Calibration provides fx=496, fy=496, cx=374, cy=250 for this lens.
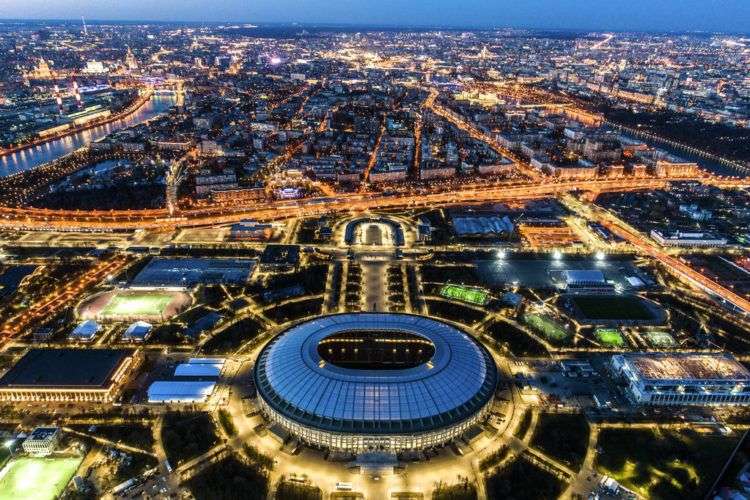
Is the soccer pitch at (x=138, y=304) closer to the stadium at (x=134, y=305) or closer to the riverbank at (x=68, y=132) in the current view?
the stadium at (x=134, y=305)

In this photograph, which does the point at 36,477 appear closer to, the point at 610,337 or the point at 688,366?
the point at 610,337

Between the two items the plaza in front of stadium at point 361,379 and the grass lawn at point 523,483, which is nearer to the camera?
the grass lawn at point 523,483

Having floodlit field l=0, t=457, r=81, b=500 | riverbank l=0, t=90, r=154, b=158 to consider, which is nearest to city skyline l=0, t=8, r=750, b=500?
floodlit field l=0, t=457, r=81, b=500

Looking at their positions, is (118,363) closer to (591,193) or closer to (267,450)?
(267,450)

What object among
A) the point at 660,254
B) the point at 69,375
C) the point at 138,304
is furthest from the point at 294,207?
the point at 660,254

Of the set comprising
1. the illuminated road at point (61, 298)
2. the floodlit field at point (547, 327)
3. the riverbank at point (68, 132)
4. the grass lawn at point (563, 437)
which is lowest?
the illuminated road at point (61, 298)

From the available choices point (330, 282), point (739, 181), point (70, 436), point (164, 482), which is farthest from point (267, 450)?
point (739, 181)

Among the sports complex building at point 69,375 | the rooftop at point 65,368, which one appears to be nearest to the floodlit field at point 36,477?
the sports complex building at point 69,375
